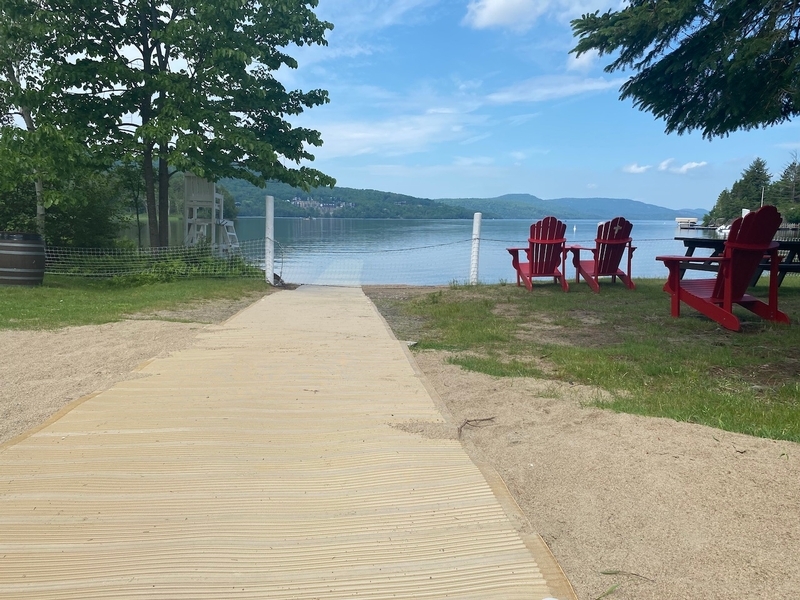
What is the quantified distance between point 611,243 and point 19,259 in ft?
34.6

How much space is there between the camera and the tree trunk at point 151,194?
1366 centimetres

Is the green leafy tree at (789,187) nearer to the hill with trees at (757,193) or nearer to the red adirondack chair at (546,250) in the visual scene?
the hill with trees at (757,193)

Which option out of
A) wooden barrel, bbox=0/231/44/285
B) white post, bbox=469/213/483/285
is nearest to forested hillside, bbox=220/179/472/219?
white post, bbox=469/213/483/285

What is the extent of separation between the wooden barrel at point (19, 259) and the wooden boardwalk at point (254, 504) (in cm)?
812

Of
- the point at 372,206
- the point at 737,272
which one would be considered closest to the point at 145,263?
the point at 737,272

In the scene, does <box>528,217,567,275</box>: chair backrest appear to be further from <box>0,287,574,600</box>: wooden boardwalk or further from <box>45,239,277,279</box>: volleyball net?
<box>0,287,574,600</box>: wooden boardwalk

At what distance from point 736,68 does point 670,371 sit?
10.4ft

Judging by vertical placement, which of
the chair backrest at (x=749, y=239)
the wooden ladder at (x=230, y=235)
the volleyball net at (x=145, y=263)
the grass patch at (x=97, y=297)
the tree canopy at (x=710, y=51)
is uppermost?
the tree canopy at (x=710, y=51)

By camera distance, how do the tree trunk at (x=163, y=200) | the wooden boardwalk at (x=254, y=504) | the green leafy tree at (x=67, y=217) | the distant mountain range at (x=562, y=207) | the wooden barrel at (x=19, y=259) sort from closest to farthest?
the wooden boardwalk at (x=254, y=504) → the wooden barrel at (x=19, y=259) → the green leafy tree at (x=67, y=217) → the tree trunk at (x=163, y=200) → the distant mountain range at (x=562, y=207)

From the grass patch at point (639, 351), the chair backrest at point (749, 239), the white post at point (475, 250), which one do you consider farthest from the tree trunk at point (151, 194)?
the chair backrest at point (749, 239)

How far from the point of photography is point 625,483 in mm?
2764

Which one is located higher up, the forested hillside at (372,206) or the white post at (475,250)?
the forested hillside at (372,206)

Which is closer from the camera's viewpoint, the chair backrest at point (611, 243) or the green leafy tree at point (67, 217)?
the chair backrest at point (611, 243)

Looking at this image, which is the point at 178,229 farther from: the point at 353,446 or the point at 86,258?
the point at 353,446
